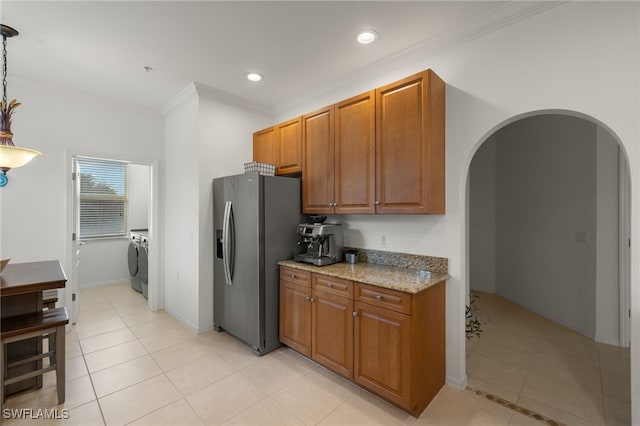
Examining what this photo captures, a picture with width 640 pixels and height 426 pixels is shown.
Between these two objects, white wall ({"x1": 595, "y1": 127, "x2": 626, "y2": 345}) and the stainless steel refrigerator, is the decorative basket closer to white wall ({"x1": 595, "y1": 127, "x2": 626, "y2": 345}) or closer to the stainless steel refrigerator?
the stainless steel refrigerator

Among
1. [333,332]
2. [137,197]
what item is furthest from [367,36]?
[137,197]

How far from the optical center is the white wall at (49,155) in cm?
316

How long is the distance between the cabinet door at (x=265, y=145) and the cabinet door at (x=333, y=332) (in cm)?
184

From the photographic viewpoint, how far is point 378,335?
6.85ft

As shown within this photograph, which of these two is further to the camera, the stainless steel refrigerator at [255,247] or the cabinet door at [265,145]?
the cabinet door at [265,145]

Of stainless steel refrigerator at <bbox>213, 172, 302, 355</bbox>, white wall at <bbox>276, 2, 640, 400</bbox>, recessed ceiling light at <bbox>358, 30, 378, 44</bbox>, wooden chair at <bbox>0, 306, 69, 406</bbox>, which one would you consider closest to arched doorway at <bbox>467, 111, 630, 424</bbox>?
white wall at <bbox>276, 2, 640, 400</bbox>

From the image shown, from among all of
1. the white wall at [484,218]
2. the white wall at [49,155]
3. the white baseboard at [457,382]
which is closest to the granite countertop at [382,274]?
the white baseboard at [457,382]

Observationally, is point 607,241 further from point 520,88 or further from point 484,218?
point 520,88

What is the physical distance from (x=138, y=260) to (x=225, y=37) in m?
4.07

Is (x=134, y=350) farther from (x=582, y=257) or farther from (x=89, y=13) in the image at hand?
(x=582, y=257)

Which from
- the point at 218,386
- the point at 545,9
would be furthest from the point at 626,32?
the point at 218,386

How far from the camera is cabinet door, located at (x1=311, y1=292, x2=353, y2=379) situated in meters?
2.28

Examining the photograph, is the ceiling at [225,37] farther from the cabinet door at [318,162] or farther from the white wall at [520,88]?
the cabinet door at [318,162]

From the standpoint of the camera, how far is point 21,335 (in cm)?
197
